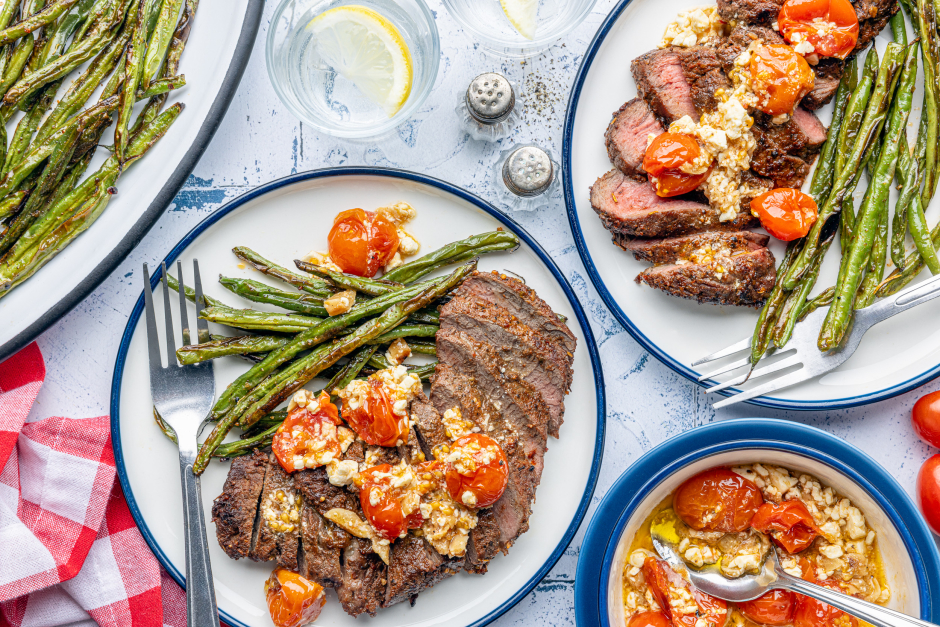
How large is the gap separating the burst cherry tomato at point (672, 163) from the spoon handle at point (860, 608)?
211 centimetres

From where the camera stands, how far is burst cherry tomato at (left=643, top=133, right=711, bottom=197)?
3.54m

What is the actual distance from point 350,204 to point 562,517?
7.02 ft

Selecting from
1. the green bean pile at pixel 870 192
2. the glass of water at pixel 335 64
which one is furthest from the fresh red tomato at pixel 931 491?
the glass of water at pixel 335 64

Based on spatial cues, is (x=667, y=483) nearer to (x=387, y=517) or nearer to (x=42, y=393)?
(x=387, y=517)

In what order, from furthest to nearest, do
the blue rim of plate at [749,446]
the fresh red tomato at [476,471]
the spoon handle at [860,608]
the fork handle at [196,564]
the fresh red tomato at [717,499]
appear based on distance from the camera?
the fork handle at [196,564]
the fresh red tomato at [717,499]
the fresh red tomato at [476,471]
the blue rim of plate at [749,446]
the spoon handle at [860,608]

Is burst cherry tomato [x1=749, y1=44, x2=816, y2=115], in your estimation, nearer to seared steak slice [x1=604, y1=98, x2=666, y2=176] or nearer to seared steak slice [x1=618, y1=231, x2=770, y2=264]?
seared steak slice [x1=604, y1=98, x2=666, y2=176]

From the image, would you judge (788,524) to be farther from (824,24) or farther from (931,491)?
(824,24)

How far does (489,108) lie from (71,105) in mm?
2274

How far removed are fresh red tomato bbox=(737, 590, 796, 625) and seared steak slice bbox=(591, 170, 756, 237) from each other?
1.96m

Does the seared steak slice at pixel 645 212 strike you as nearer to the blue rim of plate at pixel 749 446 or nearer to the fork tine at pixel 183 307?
the blue rim of plate at pixel 749 446

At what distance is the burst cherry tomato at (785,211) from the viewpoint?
3.60 meters

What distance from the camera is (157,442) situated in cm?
375

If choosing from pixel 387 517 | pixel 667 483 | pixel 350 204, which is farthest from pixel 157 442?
pixel 667 483

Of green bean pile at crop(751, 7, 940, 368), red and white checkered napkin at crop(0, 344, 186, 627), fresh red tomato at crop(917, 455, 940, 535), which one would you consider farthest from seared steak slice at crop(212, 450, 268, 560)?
fresh red tomato at crop(917, 455, 940, 535)
